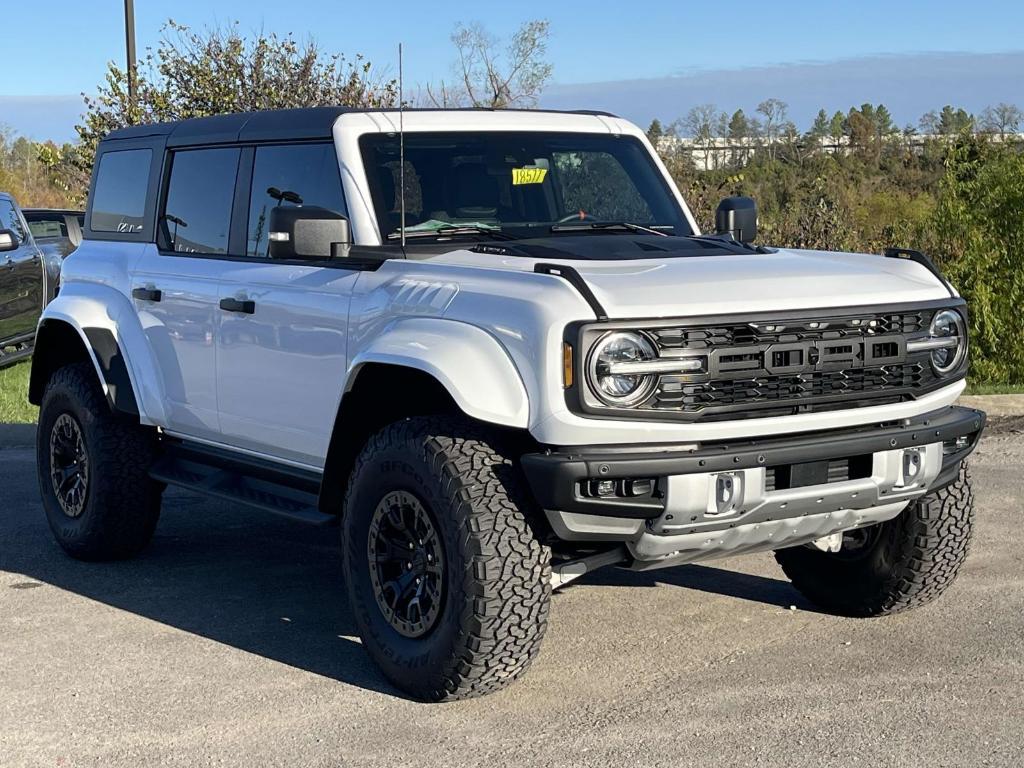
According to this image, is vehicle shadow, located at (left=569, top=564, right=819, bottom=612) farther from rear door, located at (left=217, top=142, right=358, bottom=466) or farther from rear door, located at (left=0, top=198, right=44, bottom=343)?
rear door, located at (left=0, top=198, right=44, bottom=343)

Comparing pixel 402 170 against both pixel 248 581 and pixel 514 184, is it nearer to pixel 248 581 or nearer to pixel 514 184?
pixel 514 184

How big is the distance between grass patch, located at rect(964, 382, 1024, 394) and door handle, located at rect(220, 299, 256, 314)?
7.73m

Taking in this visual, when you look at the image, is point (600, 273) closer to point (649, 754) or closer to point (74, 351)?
point (649, 754)

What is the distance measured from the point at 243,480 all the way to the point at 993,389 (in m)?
8.39

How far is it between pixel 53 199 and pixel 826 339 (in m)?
39.7

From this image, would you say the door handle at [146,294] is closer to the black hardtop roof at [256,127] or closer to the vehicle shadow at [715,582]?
the black hardtop roof at [256,127]

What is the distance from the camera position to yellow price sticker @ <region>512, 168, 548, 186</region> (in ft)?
19.5

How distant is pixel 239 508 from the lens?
326 inches

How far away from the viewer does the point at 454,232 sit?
561cm

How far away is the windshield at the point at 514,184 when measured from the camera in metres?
5.66

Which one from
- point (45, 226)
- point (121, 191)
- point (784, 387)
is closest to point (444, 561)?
point (784, 387)

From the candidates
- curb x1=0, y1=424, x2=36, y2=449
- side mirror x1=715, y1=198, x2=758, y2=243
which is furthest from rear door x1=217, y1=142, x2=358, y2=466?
curb x1=0, y1=424, x2=36, y2=449

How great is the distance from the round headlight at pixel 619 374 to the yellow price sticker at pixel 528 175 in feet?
5.46

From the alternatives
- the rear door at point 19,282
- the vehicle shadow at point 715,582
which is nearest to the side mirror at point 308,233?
the vehicle shadow at point 715,582
